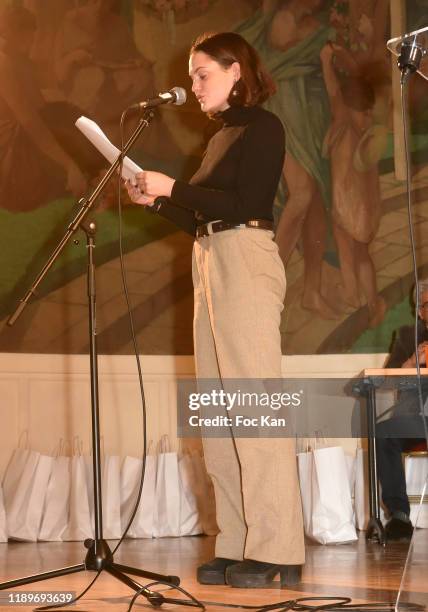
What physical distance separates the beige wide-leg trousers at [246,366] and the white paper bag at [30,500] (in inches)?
85.9

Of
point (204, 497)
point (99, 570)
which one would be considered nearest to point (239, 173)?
point (99, 570)

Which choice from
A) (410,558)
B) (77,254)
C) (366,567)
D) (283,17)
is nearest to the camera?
(410,558)

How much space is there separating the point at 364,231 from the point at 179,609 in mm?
3752

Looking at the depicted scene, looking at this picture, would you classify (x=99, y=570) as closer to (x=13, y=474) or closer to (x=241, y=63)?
(x=241, y=63)

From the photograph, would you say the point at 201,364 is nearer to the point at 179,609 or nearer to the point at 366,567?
the point at 179,609

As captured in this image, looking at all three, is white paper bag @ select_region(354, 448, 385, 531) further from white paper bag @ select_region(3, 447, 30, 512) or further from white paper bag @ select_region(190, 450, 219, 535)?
white paper bag @ select_region(3, 447, 30, 512)

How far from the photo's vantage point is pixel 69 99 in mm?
5695

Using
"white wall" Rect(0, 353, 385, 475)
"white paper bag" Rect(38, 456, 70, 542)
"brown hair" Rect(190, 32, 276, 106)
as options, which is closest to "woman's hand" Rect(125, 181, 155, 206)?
"brown hair" Rect(190, 32, 276, 106)

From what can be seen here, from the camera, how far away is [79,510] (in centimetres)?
493

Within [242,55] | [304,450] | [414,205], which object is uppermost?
[414,205]

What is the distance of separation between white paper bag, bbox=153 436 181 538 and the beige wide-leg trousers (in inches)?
81.5

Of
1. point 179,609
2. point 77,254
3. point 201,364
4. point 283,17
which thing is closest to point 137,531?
point 77,254

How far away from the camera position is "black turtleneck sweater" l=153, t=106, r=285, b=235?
2.83m

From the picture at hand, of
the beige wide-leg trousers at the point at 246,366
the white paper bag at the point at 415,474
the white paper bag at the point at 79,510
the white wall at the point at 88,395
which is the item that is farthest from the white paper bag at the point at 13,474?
the beige wide-leg trousers at the point at 246,366
